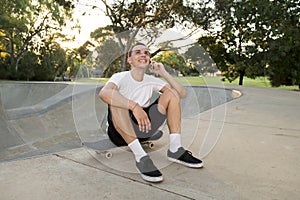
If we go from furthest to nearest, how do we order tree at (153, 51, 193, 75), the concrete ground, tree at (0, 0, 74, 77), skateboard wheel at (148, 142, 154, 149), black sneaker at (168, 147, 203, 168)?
tree at (0, 0, 74, 77) → skateboard wheel at (148, 142, 154, 149) → black sneaker at (168, 147, 203, 168) → tree at (153, 51, 193, 75) → the concrete ground

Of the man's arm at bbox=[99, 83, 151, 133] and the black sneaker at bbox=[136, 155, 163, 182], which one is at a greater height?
the man's arm at bbox=[99, 83, 151, 133]

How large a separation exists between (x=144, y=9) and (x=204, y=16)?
2524 mm

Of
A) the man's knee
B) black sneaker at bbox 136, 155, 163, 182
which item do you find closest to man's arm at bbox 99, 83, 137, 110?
the man's knee

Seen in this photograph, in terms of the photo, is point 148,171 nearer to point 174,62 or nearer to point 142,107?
point 142,107

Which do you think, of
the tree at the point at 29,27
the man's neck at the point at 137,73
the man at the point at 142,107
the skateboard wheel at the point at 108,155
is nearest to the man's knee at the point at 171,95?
the man at the point at 142,107

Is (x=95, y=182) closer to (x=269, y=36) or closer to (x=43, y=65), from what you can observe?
(x=269, y=36)

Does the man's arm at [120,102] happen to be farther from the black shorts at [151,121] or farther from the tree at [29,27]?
the tree at [29,27]

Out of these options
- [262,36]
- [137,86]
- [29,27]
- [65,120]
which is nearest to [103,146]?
[137,86]

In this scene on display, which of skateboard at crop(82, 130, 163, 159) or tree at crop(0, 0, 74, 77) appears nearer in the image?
skateboard at crop(82, 130, 163, 159)

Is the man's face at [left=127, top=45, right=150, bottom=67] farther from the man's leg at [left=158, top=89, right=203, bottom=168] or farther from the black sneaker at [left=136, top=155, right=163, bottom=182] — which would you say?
the black sneaker at [left=136, top=155, right=163, bottom=182]

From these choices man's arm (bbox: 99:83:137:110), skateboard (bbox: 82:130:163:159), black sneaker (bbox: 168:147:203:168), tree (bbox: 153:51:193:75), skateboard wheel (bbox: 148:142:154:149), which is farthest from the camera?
skateboard wheel (bbox: 148:142:154:149)

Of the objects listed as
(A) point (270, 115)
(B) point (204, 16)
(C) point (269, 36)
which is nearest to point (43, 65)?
(B) point (204, 16)

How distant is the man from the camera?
1.71 meters

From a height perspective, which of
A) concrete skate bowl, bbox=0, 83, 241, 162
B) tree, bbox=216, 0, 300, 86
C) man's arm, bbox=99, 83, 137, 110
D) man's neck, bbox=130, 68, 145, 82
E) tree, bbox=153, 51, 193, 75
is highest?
tree, bbox=216, 0, 300, 86
